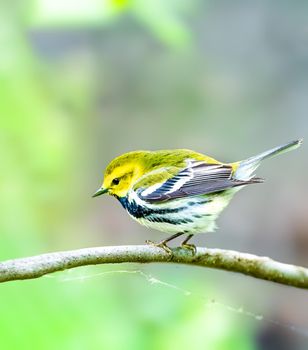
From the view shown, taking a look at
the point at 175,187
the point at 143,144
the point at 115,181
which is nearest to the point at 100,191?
the point at 115,181

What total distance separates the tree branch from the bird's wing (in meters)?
0.18

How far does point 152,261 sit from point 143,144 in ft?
10.3

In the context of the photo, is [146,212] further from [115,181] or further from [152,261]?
[152,261]

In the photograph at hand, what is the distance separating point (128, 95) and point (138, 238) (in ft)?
3.87

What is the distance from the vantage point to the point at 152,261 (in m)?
1.85

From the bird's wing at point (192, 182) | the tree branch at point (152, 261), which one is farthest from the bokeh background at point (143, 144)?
the bird's wing at point (192, 182)

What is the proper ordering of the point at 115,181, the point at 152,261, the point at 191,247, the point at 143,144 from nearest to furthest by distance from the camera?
the point at 152,261 < the point at 191,247 < the point at 115,181 < the point at 143,144

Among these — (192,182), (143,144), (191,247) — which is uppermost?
(192,182)

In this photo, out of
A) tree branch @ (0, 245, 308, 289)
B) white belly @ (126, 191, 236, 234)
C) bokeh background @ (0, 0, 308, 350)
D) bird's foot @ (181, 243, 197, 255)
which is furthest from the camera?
bokeh background @ (0, 0, 308, 350)

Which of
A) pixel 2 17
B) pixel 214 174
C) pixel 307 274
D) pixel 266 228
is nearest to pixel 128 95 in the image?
pixel 266 228

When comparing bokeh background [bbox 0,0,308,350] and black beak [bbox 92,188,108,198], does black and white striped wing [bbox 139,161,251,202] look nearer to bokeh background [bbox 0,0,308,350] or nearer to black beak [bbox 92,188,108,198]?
black beak [bbox 92,188,108,198]

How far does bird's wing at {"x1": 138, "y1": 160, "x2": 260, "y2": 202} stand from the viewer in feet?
6.87

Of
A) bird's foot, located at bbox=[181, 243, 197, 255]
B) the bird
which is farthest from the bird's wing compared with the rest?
bird's foot, located at bbox=[181, 243, 197, 255]

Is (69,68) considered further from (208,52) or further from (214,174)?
(214,174)
